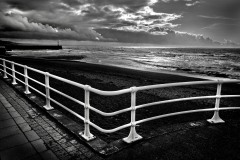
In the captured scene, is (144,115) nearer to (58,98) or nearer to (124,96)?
(124,96)

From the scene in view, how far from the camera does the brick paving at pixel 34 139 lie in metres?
3.04

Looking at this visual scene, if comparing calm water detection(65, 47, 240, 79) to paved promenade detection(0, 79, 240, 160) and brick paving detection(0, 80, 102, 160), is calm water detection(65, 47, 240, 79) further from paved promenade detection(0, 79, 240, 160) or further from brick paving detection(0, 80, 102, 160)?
brick paving detection(0, 80, 102, 160)

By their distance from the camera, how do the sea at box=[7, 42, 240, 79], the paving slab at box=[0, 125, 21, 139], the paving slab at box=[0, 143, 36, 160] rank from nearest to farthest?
the paving slab at box=[0, 143, 36, 160], the paving slab at box=[0, 125, 21, 139], the sea at box=[7, 42, 240, 79]

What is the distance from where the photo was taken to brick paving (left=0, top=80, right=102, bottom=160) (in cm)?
304

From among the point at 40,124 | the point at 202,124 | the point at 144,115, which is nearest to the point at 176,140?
the point at 202,124

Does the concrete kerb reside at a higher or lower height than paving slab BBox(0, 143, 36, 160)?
higher

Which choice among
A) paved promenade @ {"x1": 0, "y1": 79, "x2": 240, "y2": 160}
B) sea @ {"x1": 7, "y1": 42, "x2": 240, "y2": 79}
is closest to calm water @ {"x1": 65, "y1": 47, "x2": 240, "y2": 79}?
sea @ {"x1": 7, "y1": 42, "x2": 240, "y2": 79}

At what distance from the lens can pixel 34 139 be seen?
354cm

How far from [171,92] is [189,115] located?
13.3ft

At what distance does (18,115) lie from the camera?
15.6 ft

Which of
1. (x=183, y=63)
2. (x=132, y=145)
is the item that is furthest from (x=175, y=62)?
(x=132, y=145)

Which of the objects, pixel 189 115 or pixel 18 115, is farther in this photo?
pixel 189 115

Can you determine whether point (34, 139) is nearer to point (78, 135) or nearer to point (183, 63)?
point (78, 135)

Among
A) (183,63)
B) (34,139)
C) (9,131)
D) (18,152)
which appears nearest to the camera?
(18,152)
